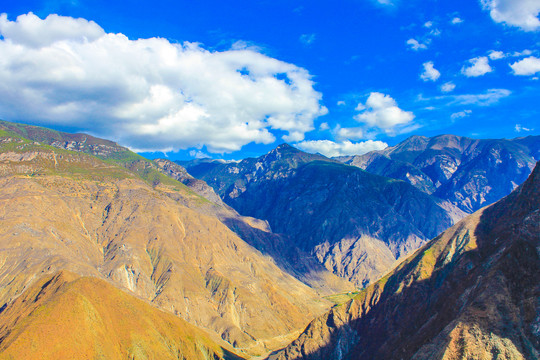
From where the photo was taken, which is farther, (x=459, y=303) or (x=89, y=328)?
(x=89, y=328)

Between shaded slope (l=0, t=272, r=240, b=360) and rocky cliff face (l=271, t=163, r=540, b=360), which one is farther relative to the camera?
shaded slope (l=0, t=272, r=240, b=360)

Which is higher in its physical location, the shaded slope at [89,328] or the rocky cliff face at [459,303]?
the rocky cliff face at [459,303]

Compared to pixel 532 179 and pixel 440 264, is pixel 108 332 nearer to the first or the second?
pixel 440 264

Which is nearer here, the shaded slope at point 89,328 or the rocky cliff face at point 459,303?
the rocky cliff face at point 459,303

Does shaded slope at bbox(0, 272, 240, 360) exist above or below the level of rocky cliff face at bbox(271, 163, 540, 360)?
below
